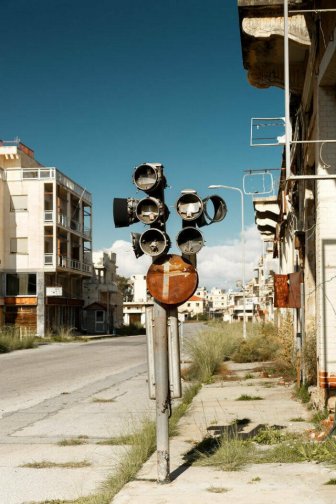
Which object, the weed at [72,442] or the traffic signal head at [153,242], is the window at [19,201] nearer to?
the weed at [72,442]

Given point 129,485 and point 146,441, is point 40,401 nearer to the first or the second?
point 146,441

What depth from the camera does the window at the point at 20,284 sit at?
190 ft

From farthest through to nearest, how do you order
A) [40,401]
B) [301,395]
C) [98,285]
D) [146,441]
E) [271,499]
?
[98,285] → [40,401] → [301,395] → [146,441] → [271,499]

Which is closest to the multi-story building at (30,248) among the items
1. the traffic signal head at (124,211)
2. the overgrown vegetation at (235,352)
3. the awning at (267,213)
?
the awning at (267,213)

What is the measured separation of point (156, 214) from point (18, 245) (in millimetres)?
53108

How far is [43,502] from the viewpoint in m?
6.00

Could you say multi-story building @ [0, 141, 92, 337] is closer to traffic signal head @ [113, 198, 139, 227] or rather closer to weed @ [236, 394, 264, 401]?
weed @ [236, 394, 264, 401]

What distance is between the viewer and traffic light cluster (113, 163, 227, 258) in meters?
6.80

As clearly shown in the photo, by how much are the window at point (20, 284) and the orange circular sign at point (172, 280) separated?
52.4 meters

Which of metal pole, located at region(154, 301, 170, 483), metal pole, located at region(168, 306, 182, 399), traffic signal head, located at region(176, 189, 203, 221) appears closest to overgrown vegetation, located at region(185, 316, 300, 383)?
metal pole, located at region(168, 306, 182, 399)

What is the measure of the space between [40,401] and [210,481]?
26.5 feet

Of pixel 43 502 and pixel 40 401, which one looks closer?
pixel 43 502

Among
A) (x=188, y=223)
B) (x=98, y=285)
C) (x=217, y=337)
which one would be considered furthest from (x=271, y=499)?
(x=98, y=285)

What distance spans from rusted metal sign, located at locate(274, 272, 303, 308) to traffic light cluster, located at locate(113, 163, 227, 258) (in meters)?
6.98
